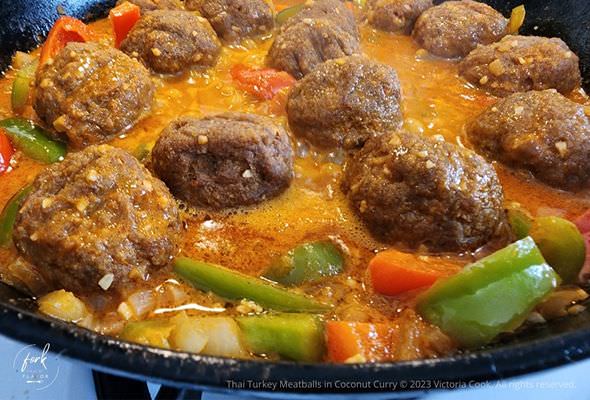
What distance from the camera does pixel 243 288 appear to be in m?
2.41

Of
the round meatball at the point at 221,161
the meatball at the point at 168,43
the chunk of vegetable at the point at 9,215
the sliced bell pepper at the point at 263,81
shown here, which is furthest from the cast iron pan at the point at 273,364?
the meatball at the point at 168,43

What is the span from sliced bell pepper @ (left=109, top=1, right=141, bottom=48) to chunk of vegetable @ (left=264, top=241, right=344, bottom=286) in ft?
7.88

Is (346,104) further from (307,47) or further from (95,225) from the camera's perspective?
(95,225)

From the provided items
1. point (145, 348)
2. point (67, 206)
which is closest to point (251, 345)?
point (145, 348)

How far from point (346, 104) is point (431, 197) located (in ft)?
2.59

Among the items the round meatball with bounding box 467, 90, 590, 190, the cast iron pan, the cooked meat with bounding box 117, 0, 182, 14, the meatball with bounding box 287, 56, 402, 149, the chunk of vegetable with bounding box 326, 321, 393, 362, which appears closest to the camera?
the cast iron pan

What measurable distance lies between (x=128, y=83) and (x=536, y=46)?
8.56 ft

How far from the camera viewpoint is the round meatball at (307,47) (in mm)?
3791

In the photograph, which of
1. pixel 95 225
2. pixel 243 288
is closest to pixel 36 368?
pixel 95 225


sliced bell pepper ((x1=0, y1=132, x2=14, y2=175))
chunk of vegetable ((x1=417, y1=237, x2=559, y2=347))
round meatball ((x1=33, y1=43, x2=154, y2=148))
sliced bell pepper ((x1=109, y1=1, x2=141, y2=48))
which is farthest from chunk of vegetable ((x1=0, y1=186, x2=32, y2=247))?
chunk of vegetable ((x1=417, y1=237, x2=559, y2=347))

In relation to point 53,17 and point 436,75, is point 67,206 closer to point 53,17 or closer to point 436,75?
point 53,17

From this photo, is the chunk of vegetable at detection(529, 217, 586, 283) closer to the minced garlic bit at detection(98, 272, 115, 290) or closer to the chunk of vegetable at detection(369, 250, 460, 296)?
the chunk of vegetable at detection(369, 250, 460, 296)

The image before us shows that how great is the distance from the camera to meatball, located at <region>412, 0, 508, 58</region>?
4.21 meters

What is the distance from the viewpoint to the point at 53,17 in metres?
4.23
